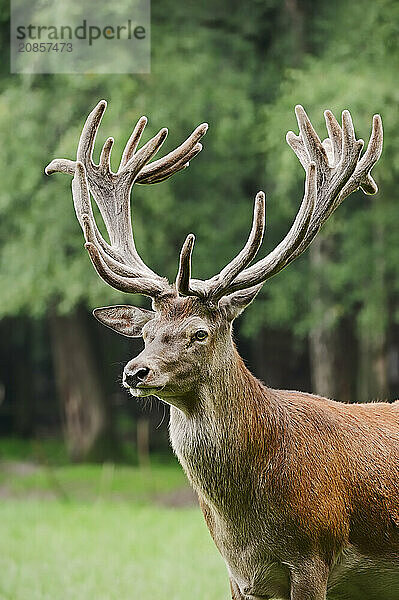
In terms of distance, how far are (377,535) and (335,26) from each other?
33.2 feet

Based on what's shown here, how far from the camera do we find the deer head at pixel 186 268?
437 centimetres

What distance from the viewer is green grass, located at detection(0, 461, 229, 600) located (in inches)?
326

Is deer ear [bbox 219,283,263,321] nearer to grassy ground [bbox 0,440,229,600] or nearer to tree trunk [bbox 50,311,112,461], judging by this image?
grassy ground [bbox 0,440,229,600]

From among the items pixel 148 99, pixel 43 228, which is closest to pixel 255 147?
pixel 148 99

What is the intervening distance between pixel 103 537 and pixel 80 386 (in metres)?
6.72

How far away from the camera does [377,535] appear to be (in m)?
4.63

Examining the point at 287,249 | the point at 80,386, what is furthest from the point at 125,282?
the point at 80,386

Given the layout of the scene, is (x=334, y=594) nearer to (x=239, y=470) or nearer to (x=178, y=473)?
(x=239, y=470)

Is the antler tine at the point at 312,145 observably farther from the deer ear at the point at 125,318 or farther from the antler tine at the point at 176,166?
the deer ear at the point at 125,318

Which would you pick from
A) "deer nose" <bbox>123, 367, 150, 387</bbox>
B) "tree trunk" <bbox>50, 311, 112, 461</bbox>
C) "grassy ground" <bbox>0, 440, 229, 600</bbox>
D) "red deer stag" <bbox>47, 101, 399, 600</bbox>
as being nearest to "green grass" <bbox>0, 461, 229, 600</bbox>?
"grassy ground" <bbox>0, 440, 229, 600</bbox>

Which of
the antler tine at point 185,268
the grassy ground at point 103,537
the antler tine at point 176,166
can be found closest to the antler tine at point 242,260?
the antler tine at point 185,268

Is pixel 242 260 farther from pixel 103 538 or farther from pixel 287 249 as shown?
pixel 103 538

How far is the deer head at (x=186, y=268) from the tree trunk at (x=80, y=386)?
12459mm

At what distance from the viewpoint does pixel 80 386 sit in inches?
707
